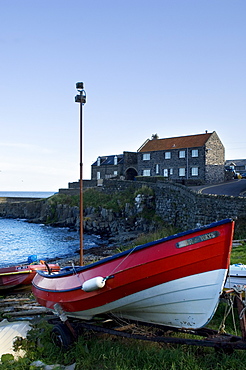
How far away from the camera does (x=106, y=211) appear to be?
35500 millimetres

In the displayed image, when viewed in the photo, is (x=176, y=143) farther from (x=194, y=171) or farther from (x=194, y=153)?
(x=194, y=171)

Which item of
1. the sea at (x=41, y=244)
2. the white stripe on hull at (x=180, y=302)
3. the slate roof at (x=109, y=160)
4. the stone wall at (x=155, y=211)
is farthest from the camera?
the slate roof at (x=109, y=160)

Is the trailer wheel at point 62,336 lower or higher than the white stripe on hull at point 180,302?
lower

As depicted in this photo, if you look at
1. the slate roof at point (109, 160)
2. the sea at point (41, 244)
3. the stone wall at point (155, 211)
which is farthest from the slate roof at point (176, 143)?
the sea at point (41, 244)

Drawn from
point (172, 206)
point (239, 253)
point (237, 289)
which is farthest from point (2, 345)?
point (172, 206)

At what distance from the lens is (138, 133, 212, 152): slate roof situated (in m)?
41.8

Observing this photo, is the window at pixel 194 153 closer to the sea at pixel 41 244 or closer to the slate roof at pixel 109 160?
the slate roof at pixel 109 160

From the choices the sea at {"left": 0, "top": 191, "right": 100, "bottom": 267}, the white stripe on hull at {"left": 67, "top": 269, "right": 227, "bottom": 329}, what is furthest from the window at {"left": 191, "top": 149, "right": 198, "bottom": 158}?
the white stripe on hull at {"left": 67, "top": 269, "right": 227, "bottom": 329}

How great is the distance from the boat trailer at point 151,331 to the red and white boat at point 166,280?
0.78 feet

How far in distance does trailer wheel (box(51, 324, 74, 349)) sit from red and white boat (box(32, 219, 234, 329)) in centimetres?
56

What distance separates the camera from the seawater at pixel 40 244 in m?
23.9

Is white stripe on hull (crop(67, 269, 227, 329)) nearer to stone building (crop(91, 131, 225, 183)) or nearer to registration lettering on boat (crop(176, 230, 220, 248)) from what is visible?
registration lettering on boat (crop(176, 230, 220, 248))

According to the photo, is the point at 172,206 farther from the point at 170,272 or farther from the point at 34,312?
the point at 170,272

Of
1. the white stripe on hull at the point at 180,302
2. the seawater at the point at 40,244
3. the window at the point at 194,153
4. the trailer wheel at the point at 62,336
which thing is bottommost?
the seawater at the point at 40,244
